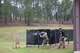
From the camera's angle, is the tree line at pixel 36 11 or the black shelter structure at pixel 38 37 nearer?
the black shelter structure at pixel 38 37

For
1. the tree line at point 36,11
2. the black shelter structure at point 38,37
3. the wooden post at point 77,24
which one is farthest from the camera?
the tree line at point 36,11

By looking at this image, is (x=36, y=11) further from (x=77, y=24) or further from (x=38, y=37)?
(x=77, y=24)

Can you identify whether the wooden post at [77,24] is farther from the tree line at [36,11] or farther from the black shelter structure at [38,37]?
the tree line at [36,11]

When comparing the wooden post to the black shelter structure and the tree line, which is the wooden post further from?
the tree line

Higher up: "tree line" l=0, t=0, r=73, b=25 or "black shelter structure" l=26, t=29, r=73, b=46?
"tree line" l=0, t=0, r=73, b=25

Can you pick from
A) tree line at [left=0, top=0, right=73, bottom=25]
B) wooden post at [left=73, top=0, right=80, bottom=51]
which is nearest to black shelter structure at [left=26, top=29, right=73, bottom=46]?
tree line at [left=0, top=0, right=73, bottom=25]

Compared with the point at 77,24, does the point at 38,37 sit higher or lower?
lower

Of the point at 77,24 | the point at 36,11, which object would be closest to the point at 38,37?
the point at 77,24

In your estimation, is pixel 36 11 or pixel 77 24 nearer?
pixel 77 24

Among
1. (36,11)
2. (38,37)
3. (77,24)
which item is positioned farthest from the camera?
(36,11)

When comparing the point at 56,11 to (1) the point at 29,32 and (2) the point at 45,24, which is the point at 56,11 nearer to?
(2) the point at 45,24

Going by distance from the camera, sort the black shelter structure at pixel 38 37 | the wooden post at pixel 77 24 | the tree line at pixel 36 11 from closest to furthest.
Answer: the wooden post at pixel 77 24 → the black shelter structure at pixel 38 37 → the tree line at pixel 36 11

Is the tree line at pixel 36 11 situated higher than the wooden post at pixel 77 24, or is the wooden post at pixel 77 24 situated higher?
the tree line at pixel 36 11

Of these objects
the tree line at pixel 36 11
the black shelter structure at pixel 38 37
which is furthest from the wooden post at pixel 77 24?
the tree line at pixel 36 11
